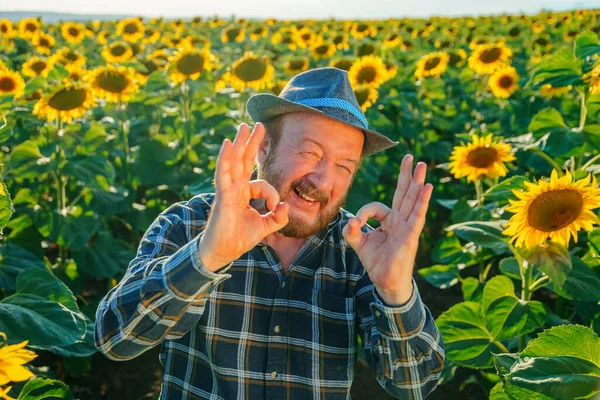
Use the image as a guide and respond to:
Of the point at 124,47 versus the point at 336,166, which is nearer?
the point at 336,166

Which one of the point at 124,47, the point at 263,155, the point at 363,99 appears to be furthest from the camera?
the point at 124,47

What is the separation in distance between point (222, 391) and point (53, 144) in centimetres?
234

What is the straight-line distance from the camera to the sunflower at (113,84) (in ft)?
16.3

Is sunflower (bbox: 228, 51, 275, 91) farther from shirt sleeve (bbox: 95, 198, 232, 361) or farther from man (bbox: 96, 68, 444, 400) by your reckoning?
shirt sleeve (bbox: 95, 198, 232, 361)

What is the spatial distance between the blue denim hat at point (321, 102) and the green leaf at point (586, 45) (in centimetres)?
107

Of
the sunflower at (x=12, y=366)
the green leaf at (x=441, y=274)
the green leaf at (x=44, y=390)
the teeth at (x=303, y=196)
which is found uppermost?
the teeth at (x=303, y=196)

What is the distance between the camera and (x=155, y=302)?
171cm

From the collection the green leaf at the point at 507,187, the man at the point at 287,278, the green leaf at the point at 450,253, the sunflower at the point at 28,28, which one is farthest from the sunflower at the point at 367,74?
the sunflower at the point at 28,28

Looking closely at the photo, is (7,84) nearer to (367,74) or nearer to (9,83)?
(9,83)

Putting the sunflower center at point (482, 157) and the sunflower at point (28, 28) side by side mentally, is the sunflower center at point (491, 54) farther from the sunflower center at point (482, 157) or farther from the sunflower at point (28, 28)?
the sunflower at point (28, 28)

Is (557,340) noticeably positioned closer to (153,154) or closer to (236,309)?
(236,309)

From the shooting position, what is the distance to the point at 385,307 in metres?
1.78

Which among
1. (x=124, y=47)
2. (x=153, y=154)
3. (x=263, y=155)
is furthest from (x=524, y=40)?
(x=263, y=155)

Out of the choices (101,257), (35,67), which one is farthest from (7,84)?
(101,257)
